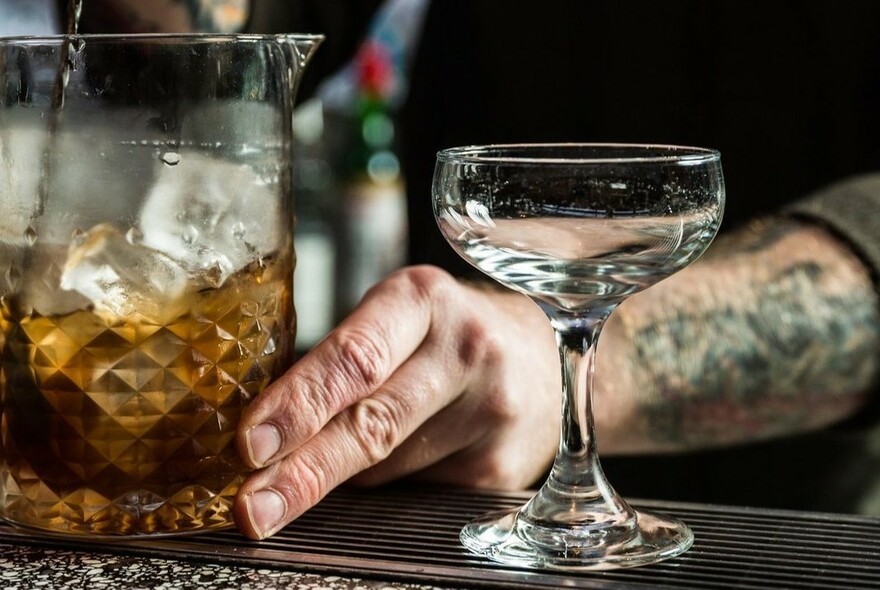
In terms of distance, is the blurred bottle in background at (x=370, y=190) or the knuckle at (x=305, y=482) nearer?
the knuckle at (x=305, y=482)

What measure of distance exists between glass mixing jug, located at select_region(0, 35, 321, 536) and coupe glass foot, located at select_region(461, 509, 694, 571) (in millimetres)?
184

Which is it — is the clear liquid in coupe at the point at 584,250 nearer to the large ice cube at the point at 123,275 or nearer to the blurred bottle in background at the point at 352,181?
the large ice cube at the point at 123,275

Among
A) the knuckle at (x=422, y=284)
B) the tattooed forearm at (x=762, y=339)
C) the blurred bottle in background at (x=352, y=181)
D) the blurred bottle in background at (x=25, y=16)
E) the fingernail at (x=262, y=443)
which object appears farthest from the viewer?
the blurred bottle in background at (x=352, y=181)

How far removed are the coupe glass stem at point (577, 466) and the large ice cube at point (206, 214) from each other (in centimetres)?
21

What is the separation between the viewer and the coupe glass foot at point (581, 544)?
0.72 m

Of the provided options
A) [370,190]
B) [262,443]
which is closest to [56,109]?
[262,443]

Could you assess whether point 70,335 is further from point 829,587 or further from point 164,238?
point 829,587

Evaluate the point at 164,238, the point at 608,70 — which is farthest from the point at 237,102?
the point at 608,70

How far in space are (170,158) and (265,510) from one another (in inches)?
9.5

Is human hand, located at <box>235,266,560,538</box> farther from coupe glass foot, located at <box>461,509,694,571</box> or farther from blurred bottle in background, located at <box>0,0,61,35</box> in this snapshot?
blurred bottle in background, located at <box>0,0,61,35</box>

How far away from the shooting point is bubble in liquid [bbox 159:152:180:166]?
76 cm

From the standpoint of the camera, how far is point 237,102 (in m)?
0.78

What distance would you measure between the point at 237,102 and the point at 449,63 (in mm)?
1230

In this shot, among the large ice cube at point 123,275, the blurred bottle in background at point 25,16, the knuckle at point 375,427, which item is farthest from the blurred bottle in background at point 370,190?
the large ice cube at point 123,275
